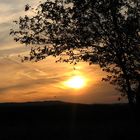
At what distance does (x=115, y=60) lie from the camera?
48.2 metres

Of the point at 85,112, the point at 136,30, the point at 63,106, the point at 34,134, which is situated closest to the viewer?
the point at 136,30

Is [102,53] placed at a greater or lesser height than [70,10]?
lesser

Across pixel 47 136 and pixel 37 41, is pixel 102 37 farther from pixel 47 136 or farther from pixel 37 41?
pixel 47 136

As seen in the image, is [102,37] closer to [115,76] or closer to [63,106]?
[115,76]

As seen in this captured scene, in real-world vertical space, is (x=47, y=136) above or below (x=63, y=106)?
A: below

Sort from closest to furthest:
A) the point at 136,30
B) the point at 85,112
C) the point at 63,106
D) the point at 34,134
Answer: the point at 136,30 → the point at 34,134 → the point at 85,112 → the point at 63,106

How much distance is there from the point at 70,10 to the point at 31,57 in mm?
6305

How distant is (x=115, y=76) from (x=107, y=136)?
633 centimetres

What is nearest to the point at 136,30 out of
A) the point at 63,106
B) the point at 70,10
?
the point at 70,10

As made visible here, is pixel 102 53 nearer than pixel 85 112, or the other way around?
pixel 102 53

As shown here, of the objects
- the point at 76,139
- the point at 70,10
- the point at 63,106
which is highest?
the point at 70,10

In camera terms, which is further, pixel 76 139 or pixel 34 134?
pixel 34 134

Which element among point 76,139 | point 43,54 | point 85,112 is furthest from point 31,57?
point 85,112

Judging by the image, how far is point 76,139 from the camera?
47.4 m
